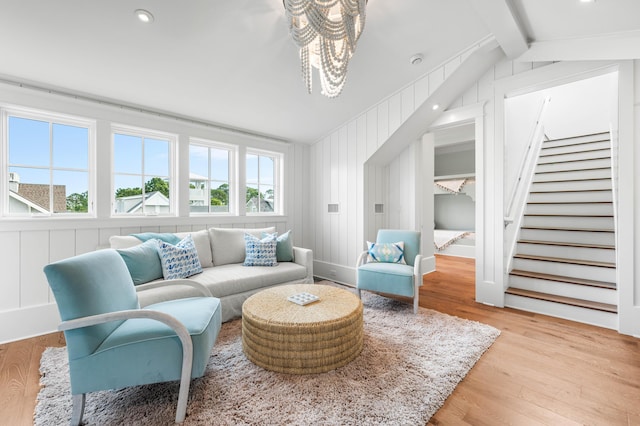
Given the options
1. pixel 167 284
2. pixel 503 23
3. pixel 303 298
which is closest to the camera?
pixel 167 284

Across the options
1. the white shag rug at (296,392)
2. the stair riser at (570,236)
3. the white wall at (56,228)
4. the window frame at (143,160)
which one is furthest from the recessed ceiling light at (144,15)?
the stair riser at (570,236)

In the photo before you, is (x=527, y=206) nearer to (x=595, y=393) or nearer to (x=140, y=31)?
(x=595, y=393)

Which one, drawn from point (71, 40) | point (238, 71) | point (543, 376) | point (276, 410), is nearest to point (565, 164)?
point (543, 376)

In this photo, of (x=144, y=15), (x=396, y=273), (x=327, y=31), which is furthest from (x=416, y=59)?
(x=144, y=15)

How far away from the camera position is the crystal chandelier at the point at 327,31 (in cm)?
157

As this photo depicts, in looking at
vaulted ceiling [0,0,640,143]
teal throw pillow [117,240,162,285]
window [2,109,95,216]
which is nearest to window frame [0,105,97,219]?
window [2,109,95,216]

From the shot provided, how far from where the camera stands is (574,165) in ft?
14.0

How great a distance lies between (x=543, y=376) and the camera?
1804 mm

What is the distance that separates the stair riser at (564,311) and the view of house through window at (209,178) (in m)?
3.74

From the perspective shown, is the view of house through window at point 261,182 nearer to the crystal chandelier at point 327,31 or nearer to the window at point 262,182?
the window at point 262,182

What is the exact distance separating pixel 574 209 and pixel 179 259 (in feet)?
16.4

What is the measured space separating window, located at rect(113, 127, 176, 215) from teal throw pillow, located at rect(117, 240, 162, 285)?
32.8 inches

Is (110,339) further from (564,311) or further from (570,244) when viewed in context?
(570,244)

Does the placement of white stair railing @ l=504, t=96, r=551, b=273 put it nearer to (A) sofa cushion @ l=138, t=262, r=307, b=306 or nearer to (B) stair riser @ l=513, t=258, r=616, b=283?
(B) stair riser @ l=513, t=258, r=616, b=283
